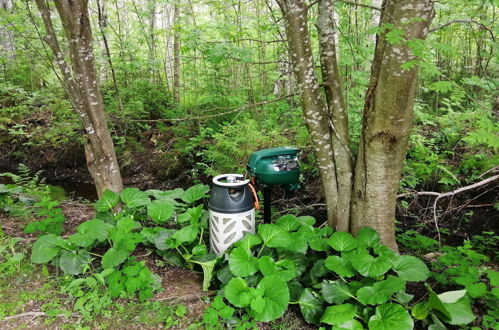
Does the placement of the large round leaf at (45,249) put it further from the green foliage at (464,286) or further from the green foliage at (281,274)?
the green foliage at (464,286)

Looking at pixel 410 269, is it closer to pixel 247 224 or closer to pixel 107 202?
pixel 247 224

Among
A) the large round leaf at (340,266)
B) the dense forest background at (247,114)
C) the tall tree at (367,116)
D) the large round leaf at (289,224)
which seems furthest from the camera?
the dense forest background at (247,114)

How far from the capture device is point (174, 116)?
633cm

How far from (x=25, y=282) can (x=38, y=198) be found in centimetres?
158

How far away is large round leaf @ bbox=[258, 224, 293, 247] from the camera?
206 cm

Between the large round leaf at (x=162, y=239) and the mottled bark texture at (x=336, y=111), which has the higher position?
the mottled bark texture at (x=336, y=111)

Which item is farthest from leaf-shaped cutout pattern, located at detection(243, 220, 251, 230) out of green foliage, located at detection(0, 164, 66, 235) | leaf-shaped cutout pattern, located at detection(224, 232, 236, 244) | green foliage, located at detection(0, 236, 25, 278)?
green foliage, located at detection(0, 236, 25, 278)

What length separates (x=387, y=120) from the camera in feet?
6.41

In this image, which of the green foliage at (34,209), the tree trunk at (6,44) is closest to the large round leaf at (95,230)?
the green foliage at (34,209)

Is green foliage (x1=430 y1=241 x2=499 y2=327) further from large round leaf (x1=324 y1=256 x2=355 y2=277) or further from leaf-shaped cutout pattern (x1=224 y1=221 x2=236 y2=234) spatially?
leaf-shaped cutout pattern (x1=224 y1=221 x2=236 y2=234)

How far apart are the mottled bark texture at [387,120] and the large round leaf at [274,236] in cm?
62

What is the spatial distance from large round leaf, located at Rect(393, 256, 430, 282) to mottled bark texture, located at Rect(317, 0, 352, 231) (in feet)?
1.72

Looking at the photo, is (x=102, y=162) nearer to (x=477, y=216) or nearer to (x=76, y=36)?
(x=76, y=36)

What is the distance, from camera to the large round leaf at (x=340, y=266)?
1.93m
